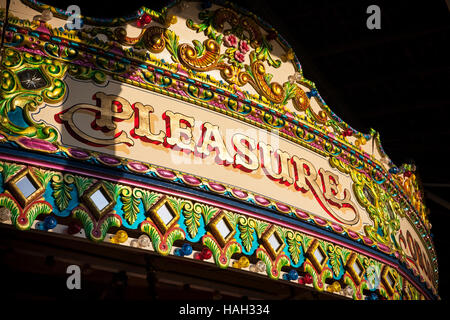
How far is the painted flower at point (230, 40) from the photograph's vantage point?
5805 mm

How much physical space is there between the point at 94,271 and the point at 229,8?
253cm

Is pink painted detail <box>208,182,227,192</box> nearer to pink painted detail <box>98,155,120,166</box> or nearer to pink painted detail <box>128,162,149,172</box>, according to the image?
pink painted detail <box>128,162,149,172</box>

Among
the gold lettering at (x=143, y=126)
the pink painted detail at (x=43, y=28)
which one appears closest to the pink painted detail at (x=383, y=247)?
the gold lettering at (x=143, y=126)

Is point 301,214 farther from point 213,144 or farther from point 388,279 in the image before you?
point 388,279

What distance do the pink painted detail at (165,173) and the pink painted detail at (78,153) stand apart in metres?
0.54

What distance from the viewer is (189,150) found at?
522 cm

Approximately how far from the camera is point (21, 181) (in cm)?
441

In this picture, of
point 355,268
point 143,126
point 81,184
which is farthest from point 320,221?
point 81,184

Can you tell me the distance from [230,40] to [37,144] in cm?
205

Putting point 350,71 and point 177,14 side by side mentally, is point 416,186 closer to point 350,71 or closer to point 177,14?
point 350,71

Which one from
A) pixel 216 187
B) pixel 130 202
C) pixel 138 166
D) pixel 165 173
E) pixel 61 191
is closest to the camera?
pixel 61 191

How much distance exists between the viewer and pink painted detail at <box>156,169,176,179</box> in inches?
194
